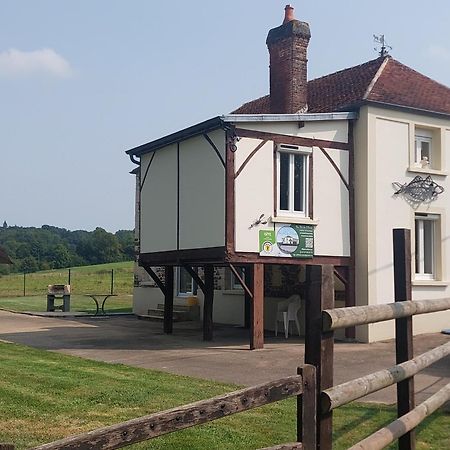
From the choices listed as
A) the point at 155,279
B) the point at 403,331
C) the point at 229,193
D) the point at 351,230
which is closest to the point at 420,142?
the point at 351,230

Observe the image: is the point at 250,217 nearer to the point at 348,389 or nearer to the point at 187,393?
the point at 187,393

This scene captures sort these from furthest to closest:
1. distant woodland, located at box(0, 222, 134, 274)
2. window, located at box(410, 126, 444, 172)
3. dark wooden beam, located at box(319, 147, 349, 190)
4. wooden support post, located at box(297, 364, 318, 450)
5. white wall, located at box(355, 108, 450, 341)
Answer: distant woodland, located at box(0, 222, 134, 274) → window, located at box(410, 126, 444, 172) → white wall, located at box(355, 108, 450, 341) → dark wooden beam, located at box(319, 147, 349, 190) → wooden support post, located at box(297, 364, 318, 450)

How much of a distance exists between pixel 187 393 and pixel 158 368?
10.1 ft

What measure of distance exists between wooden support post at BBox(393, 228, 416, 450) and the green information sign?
912 centimetres

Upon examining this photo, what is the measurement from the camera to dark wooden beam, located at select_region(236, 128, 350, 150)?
1497 cm

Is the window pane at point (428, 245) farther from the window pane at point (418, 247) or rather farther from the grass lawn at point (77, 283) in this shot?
the grass lawn at point (77, 283)

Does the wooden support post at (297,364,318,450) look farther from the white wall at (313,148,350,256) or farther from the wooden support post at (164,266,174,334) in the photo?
the wooden support post at (164,266,174,334)

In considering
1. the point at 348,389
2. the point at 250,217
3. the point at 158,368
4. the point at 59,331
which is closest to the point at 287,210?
the point at 250,217

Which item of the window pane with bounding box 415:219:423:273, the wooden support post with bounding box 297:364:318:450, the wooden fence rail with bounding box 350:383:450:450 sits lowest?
the wooden fence rail with bounding box 350:383:450:450

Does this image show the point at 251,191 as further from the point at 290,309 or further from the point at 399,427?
the point at 399,427

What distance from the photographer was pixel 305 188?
15875 millimetres

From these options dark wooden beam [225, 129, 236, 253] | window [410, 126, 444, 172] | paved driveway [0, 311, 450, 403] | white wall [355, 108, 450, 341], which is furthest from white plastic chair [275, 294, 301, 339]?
window [410, 126, 444, 172]

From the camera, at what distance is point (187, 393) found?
8.82 m

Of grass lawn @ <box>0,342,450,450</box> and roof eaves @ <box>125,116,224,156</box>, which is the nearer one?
grass lawn @ <box>0,342,450,450</box>
